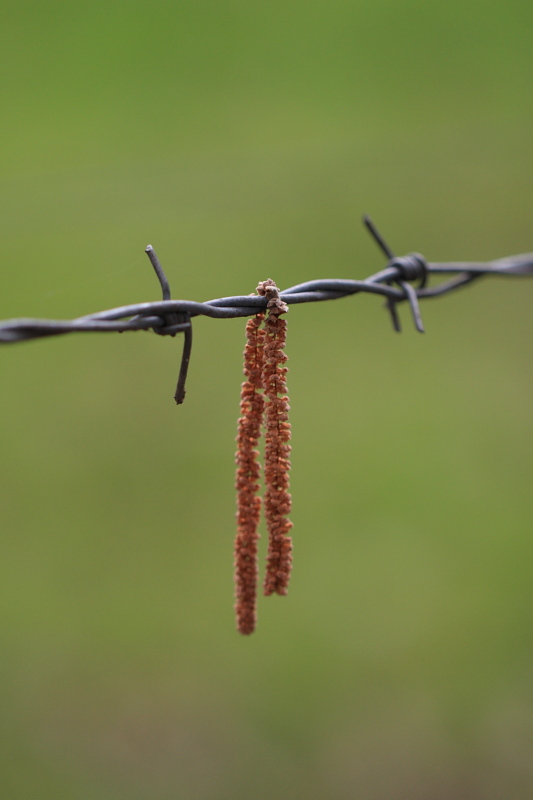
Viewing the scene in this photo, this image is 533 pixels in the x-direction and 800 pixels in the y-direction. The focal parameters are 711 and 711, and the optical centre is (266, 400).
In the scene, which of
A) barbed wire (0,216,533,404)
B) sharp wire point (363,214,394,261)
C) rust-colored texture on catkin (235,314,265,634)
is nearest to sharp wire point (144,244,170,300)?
barbed wire (0,216,533,404)

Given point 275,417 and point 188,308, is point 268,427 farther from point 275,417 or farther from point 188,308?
point 188,308

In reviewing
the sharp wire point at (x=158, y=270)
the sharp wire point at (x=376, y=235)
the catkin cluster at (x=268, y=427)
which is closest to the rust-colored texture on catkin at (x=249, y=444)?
the catkin cluster at (x=268, y=427)

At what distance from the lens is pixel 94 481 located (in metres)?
3.71

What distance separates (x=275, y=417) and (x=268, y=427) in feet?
0.06

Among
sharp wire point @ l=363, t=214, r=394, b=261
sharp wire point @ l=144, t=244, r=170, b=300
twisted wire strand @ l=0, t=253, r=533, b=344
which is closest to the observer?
twisted wire strand @ l=0, t=253, r=533, b=344

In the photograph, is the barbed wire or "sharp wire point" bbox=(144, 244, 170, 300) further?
"sharp wire point" bbox=(144, 244, 170, 300)

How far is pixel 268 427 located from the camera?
39.0 inches

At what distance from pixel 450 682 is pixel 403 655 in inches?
8.5

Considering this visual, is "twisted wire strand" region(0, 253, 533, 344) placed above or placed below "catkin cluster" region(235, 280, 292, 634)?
above

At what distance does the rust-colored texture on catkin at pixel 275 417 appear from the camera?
983mm

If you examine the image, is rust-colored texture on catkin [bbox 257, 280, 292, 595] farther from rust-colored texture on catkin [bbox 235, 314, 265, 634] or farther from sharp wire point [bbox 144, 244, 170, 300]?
sharp wire point [bbox 144, 244, 170, 300]

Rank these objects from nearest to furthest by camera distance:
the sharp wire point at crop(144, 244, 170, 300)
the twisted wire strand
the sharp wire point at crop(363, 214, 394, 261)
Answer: the twisted wire strand, the sharp wire point at crop(144, 244, 170, 300), the sharp wire point at crop(363, 214, 394, 261)

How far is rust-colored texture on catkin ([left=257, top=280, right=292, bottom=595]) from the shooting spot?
98 centimetres

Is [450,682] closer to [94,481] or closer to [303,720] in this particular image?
[303,720]
